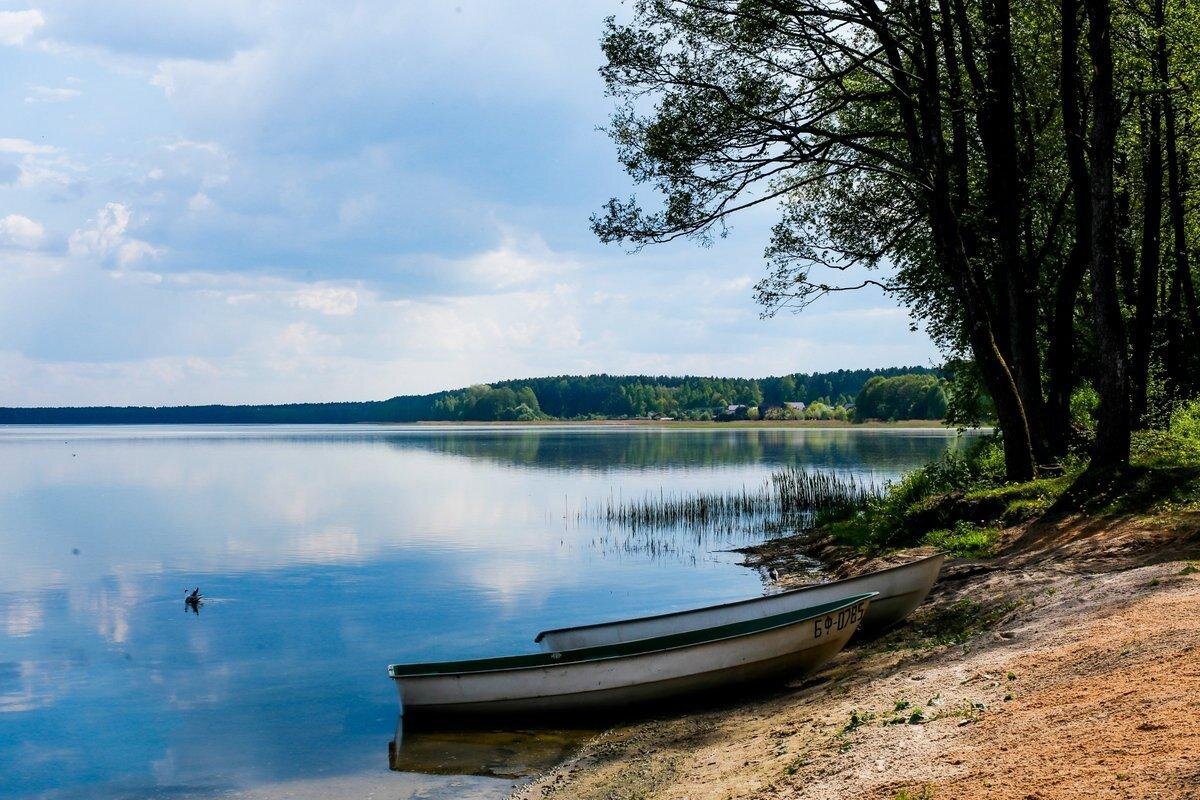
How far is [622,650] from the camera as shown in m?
12.1

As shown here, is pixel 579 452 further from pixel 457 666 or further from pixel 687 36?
pixel 457 666

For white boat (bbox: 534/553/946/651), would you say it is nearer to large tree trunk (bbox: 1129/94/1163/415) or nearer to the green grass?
the green grass

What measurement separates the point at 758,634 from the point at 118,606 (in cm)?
1587

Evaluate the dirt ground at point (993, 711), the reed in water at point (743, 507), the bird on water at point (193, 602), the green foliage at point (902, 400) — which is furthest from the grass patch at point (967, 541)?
the green foliage at point (902, 400)

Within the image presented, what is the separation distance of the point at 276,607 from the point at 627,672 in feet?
38.7

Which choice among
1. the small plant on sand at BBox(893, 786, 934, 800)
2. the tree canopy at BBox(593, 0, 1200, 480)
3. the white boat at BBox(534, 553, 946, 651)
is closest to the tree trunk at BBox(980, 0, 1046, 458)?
the tree canopy at BBox(593, 0, 1200, 480)

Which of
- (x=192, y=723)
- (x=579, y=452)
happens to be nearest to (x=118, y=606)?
(x=192, y=723)

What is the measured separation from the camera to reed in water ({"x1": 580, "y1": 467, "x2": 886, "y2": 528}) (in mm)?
32625

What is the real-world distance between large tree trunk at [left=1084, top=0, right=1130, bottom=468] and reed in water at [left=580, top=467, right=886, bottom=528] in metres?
14.0

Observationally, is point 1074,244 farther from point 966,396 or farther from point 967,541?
point 967,541

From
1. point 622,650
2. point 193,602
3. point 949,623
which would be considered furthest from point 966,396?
point 193,602

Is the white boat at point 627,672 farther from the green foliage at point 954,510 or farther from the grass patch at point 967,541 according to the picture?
the green foliage at point 954,510

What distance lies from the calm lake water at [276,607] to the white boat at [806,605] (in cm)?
338

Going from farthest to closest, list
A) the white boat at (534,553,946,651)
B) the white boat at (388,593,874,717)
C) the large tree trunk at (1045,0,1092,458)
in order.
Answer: the large tree trunk at (1045,0,1092,458) → the white boat at (534,553,946,651) → the white boat at (388,593,874,717)
